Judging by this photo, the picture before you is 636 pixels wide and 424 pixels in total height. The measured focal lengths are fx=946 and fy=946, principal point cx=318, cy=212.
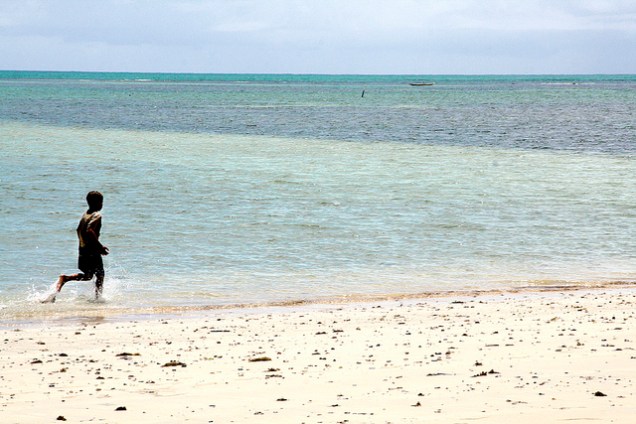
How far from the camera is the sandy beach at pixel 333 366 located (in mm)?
7078

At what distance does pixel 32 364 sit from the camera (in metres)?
8.83

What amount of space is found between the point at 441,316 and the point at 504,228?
8883 millimetres

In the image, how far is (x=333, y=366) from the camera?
28.4ft

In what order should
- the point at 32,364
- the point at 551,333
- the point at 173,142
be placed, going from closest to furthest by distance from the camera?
the point at 32,364
the point at 551,333
the point at 173,142

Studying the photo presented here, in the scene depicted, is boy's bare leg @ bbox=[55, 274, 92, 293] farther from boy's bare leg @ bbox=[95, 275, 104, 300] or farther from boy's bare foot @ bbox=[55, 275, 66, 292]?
boy's bare leg @ bbox=[95, 275, 104, 300]

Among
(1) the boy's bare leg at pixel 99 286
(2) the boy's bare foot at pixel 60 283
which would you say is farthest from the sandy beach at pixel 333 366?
(1) the boy's bare leg at pixel 99 286

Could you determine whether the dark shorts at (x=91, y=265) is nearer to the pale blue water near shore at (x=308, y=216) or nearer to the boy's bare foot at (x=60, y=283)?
the boy's bare foot at (x=60, y=283)

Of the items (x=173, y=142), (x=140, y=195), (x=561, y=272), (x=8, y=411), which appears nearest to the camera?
(x=8, y=411)

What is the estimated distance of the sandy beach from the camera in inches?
279

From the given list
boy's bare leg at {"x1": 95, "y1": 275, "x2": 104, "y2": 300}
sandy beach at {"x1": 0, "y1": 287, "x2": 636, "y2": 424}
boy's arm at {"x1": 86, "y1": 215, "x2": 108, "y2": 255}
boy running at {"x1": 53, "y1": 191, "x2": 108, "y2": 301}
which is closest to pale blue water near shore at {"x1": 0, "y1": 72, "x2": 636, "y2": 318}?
boy's bare leg at {"x1": 95, "y1": 275, "x2": 104, "y2": 300}

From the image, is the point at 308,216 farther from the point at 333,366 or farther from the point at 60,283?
the point at 333,366

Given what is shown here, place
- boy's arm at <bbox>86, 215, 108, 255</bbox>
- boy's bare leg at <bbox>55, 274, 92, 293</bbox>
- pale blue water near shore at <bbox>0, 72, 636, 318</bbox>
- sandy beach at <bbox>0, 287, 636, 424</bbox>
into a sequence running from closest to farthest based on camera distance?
1. sandy beach at <bbox>0, 287, 636, 424</bbox>
2. boy's arm at <bbox>86, 215, 108, 255</bbox>
3. boy's bare leg at <bbox>55, 274, 92, 293</bbox>
4. pale blue water near shore at <bbox>0, 72, 636, 318</bbox>

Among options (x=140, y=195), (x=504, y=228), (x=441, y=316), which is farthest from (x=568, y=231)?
(x=140, y=195)

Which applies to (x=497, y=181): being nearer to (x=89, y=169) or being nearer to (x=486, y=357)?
(x=89, y=169)
